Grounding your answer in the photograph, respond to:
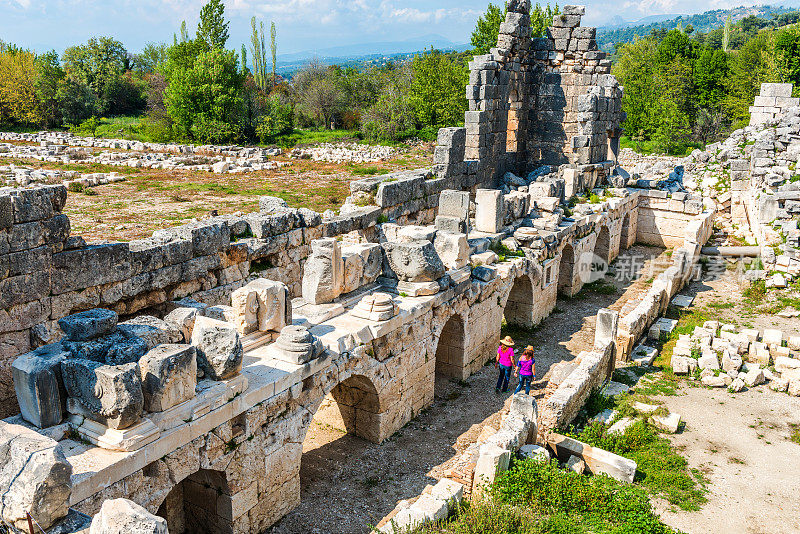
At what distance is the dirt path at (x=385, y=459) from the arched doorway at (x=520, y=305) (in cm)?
148

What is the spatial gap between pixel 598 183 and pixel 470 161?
15.6ft

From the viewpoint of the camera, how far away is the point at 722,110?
1633 inches

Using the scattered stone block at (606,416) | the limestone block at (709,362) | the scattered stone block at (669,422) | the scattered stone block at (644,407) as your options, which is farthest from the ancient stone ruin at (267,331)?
the limestone block at (709,362)

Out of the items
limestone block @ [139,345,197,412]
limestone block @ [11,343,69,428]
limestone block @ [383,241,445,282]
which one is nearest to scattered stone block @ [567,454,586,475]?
limestone block @ [383,241,445,282]

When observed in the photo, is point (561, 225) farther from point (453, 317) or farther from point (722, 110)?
point (722, 110)

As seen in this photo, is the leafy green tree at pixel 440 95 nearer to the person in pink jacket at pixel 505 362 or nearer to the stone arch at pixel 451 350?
the stone arch at pixel 451 350

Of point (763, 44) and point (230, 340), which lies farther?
point (763, 44)

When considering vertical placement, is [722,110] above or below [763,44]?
below

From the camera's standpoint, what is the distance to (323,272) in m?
8.66

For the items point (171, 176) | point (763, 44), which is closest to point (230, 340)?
point (171, 176)

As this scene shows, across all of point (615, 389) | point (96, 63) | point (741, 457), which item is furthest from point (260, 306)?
point (96, 63)

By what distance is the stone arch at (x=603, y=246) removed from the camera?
55.3ft

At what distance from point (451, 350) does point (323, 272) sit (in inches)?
123

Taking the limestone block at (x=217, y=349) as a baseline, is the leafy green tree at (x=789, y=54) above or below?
above
